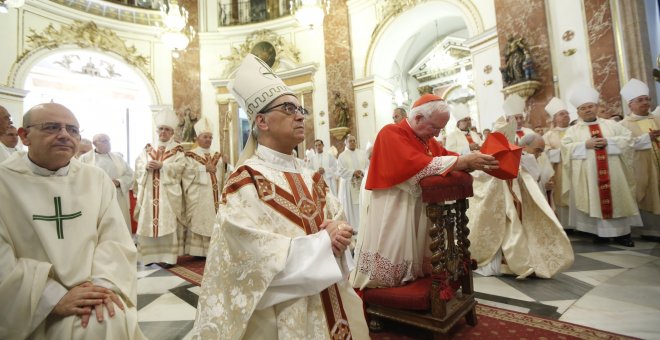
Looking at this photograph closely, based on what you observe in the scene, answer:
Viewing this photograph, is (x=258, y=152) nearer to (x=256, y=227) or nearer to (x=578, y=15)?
(x=256, y=227)

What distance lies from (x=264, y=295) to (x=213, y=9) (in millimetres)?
14385

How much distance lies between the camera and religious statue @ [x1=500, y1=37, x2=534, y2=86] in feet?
21.8

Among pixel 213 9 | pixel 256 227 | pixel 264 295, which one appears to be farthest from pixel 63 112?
pixel 213 9

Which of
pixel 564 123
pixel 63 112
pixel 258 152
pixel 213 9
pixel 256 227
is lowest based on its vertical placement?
pixel 256 227

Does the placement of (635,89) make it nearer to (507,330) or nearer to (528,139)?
(528,139)

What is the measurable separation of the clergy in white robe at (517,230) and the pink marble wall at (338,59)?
25.2 feet

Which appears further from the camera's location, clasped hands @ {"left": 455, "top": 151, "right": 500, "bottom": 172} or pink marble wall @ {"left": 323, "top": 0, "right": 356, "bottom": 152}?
pink marble wall @ {"left": 323, "top": 0, "right": 356, "bottom": 152}

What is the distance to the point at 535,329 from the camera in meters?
2.15

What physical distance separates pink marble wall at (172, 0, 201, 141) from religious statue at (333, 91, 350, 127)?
17.6 ft

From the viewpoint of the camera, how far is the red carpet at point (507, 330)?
2064mm

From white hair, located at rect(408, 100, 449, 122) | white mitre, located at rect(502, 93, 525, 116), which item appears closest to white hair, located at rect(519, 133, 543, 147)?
white hair, located at rect(408, 100, 449, 122)

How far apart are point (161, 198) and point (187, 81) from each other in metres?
9.20

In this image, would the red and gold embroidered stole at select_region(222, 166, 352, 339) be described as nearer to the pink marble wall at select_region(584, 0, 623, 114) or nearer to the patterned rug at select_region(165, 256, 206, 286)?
the patterned rug at select_region(165, 256, 206, 286)

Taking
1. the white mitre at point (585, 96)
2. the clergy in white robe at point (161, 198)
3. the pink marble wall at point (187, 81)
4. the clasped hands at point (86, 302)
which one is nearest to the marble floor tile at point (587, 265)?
the white mitre at point (585, 96)
